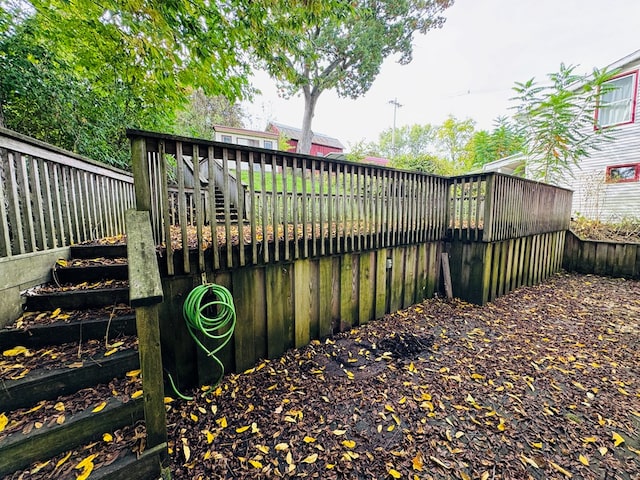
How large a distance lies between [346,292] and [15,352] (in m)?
2.98

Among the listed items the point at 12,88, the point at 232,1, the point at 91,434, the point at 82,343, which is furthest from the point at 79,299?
the point at 12,88

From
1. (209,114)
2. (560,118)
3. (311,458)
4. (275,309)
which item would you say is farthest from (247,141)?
(311,458)

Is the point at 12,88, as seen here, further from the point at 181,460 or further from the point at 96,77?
the point at 181,460

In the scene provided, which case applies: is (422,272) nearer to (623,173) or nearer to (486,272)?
(486,272)

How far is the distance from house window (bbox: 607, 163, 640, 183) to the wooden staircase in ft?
46.1

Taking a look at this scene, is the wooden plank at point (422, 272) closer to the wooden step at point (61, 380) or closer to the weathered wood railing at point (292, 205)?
the weathered wood railing at point (292, 205)

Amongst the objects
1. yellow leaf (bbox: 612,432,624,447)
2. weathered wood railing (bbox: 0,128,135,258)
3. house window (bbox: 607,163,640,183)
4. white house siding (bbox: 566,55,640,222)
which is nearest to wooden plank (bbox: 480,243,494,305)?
yellow leaf (bbox: 612,432,624,447)

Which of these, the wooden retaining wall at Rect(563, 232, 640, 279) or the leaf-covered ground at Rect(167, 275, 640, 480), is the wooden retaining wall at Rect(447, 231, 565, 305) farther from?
the wooden retaining wall at Rect(563, 232, 640, 279)

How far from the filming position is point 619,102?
902 centimetres

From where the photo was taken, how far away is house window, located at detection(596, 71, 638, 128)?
870cm

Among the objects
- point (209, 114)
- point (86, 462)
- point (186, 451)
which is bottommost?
point (186, 451)

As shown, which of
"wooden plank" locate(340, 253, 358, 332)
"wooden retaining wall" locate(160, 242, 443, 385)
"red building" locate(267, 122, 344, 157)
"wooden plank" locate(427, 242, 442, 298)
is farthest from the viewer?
"red building" locate(267, 122, 344, 157)

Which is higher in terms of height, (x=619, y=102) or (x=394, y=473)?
(x=619, y=102)

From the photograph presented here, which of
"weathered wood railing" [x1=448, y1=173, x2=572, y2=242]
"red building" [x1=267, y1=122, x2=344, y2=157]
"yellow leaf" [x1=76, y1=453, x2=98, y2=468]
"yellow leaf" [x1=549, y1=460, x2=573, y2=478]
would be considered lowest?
"yellow leaf" [x1=549, y1=460, x2=573, y2=478]
